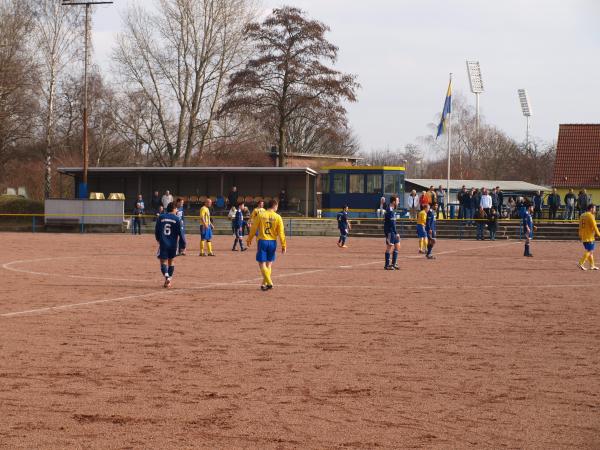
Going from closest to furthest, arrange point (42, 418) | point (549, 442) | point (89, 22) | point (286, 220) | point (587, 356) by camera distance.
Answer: point (549, 442) < point (42, 418) < point (587, 356) < point (286, 220) < point (89, 22)

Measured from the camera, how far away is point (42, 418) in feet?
26.9

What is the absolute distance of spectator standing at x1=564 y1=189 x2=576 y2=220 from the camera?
48469 mm

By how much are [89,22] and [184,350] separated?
47836 mm

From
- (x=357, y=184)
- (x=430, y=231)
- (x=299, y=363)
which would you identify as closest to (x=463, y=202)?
(x=357, y=184)

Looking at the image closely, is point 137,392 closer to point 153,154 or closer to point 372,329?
point 372,329

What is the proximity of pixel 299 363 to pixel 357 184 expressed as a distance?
4279cm

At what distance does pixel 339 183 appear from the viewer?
53.8m

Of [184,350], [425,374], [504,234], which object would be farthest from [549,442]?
[504,234]

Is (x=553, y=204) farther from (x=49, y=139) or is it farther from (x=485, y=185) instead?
Answer: (x=49, y=139)

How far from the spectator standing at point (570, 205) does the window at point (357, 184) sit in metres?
10.9

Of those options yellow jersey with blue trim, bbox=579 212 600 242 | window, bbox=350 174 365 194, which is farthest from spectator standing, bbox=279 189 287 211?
yellow jersey with blue trim, bbox=579 212 600 242

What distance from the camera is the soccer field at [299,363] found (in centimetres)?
788

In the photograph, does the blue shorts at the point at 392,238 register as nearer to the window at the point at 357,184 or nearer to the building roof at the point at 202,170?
the building roof at the point at 202,170

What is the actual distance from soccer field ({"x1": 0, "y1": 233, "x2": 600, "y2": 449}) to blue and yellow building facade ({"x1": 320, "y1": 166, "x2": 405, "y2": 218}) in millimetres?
30309
